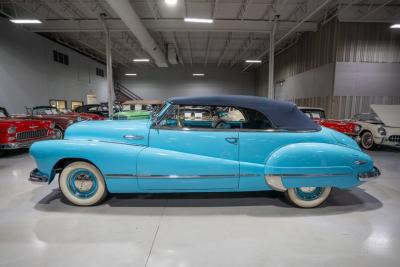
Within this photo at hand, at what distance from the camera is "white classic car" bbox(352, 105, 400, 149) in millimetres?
6766

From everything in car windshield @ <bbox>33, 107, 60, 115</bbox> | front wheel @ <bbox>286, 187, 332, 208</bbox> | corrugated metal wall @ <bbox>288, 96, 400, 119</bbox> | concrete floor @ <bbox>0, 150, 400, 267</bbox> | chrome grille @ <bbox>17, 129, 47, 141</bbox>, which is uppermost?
corrugated metal wall @ <bbox>288, 96, 400, 119</bbox>

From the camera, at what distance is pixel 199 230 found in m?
2.58

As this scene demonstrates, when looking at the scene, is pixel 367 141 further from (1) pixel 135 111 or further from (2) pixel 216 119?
(1) pixel 135 111

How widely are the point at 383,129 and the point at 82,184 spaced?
318 inches

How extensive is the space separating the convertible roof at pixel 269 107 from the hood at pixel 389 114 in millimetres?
5545

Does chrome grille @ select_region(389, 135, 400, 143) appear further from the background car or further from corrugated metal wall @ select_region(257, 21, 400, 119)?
the background car

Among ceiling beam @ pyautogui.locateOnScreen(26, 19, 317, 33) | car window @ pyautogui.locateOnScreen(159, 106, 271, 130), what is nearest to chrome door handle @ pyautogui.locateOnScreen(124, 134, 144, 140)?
car window @ pyautogui.locateOnScreen(159, 106, 271, 130)

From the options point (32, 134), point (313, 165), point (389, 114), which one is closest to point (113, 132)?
point (313, 165)

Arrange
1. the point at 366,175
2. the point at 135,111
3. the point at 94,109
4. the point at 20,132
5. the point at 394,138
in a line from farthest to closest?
the point at 94,109 < the point at 135,111 < the point at 394,138 < the point at 20,132 < the point at 366,175

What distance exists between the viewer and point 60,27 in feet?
39.7

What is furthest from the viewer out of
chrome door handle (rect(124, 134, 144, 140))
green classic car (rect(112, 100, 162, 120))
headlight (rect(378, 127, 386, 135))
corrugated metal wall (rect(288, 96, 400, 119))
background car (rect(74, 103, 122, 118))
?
corrugated metal wall (rect(288, 96, 400, 119))

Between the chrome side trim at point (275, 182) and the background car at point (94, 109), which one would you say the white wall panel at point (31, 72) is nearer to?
the background car at point (94, 109)

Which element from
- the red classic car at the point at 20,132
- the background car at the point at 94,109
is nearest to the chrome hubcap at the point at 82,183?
the red classic car at the point at 20,132

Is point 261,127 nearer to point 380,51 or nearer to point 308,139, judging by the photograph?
point 308,139
